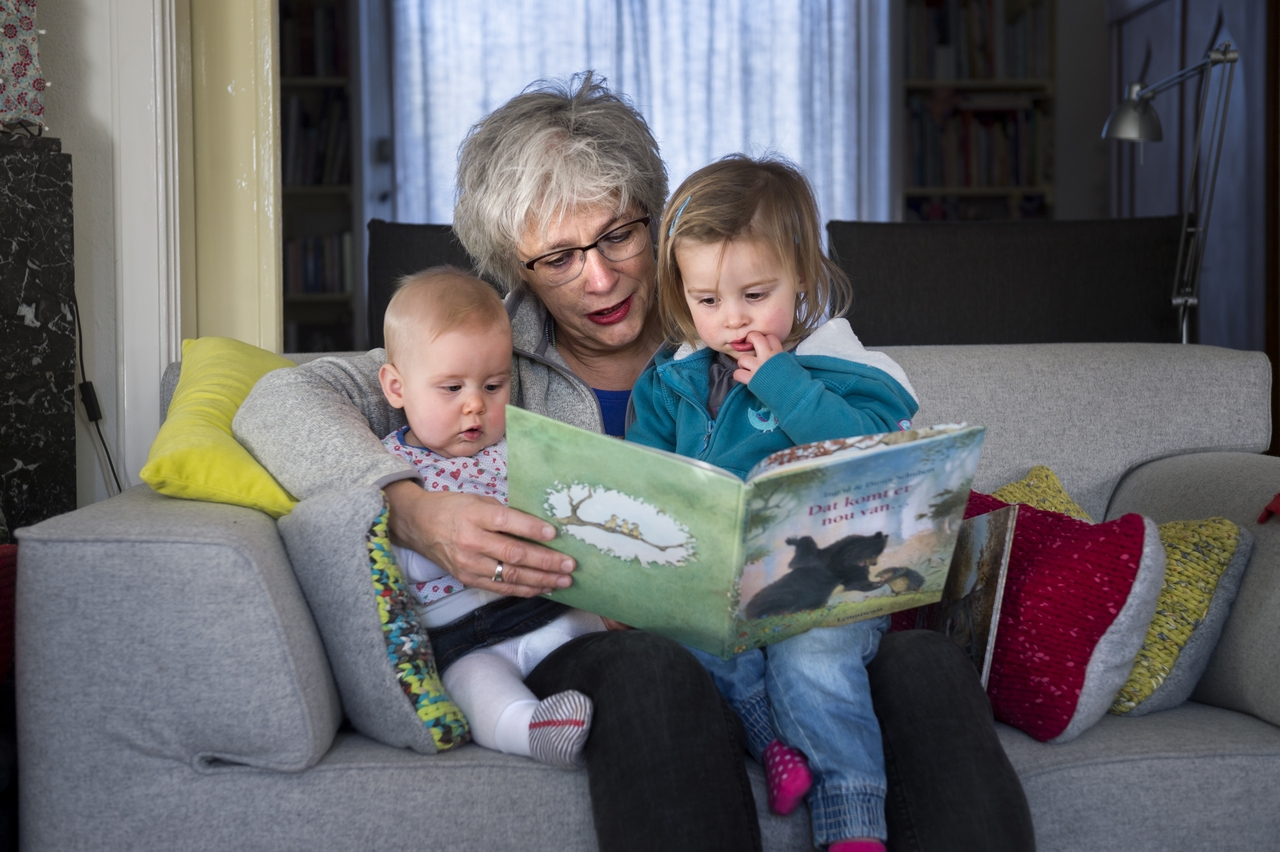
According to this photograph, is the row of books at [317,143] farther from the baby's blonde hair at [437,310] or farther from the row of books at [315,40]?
the baby's blonde hair at [437,310]

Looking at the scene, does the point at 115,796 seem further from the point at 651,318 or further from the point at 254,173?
the point at 254,173

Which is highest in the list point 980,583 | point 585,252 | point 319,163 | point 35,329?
point 319,163

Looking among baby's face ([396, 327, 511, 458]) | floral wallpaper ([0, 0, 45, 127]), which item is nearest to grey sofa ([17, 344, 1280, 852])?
baby's face ([396, 327, 511, 458])

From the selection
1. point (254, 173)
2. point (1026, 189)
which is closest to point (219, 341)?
point (254, 173)

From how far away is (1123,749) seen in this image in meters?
1.17

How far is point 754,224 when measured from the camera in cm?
132

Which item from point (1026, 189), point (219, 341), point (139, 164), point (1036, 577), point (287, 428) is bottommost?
point (1036, 577)

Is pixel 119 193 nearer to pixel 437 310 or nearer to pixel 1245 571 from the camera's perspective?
pixel 437 310

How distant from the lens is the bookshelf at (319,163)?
4.59 m

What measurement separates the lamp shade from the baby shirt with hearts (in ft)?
8.17

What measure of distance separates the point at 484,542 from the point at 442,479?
0.27 m

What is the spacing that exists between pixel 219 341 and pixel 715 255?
854 millimetres

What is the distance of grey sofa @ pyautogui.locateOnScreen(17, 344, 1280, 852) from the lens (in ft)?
3.49

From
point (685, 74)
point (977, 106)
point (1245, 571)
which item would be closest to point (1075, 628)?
point (1245, 571)
